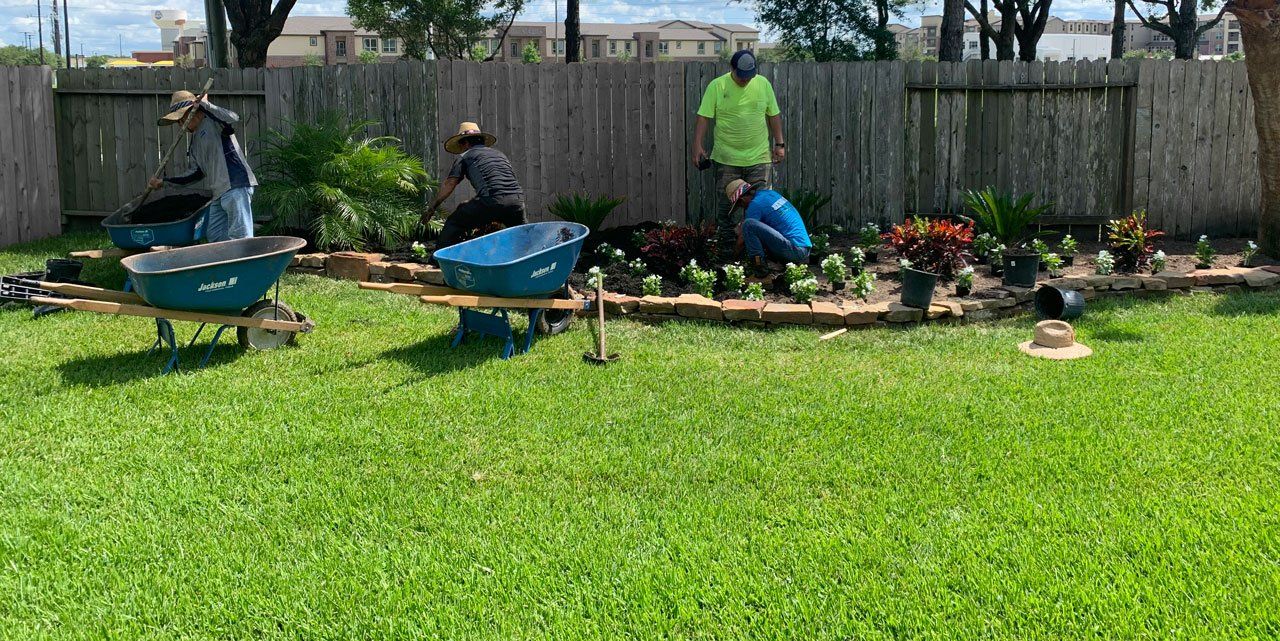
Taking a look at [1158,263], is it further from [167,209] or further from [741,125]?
[167,209]

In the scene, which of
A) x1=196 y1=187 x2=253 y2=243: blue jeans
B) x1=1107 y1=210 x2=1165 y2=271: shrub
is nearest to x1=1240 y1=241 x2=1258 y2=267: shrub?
x1=1107 y1=210 x2=1165 y2=271: shrub

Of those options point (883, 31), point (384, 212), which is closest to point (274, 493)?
point (384, 212)

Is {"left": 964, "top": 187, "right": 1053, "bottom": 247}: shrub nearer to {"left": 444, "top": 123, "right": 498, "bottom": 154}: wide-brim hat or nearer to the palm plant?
{"left": 444, "top": 123, "right": 498, "bottom": 154}: wide-brim hat

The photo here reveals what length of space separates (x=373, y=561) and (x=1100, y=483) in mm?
2964

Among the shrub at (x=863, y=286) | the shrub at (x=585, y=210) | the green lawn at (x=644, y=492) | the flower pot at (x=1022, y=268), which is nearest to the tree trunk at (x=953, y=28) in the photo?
the shrub at (x=585, y=210)

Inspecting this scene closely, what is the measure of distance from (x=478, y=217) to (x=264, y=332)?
2215 millimetres

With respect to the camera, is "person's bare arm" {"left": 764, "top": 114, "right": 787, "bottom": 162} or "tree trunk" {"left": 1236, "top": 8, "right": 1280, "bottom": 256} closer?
"tree trunk" {"left": 1236, "top": 8, "right": 1280, "bottom": 256}

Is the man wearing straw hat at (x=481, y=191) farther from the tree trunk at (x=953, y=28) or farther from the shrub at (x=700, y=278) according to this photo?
the tree trunk at (x=953, y=28)

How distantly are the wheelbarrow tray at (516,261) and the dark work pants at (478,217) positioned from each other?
1005mm

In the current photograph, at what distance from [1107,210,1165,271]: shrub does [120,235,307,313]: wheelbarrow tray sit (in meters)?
6.38

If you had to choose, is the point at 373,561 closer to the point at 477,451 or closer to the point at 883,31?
the point at 477,451

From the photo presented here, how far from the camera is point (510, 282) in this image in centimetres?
662

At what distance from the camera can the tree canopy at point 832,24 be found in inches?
1262

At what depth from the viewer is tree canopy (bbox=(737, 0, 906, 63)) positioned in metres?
32.1
